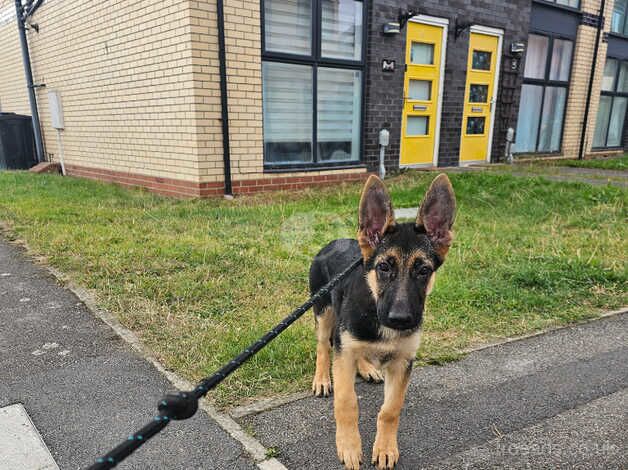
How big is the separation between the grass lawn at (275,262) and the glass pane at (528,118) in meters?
6.20

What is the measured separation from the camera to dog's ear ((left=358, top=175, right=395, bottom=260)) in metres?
2.29

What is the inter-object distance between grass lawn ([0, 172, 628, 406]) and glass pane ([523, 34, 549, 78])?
6706mm

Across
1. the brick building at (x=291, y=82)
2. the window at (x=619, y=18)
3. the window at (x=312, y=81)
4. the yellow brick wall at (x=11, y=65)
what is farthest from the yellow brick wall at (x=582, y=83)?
the yellow brick wall at (x=11, y=65)

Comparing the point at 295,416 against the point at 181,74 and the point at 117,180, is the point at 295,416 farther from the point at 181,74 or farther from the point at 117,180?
the point at 117,180

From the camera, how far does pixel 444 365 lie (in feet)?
10.7

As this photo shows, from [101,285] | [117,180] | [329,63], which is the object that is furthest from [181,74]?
[101,285]

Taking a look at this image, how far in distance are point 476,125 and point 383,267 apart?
12046mm

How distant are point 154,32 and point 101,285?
5.85m

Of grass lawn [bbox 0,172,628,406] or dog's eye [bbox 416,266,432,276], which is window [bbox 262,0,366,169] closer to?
grass lawn [bbox 0,172,628,406]

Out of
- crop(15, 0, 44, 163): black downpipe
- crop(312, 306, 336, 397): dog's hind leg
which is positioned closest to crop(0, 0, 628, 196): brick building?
crop(15, 0, 44, 163): black downpipe

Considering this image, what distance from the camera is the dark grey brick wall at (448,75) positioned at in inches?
404

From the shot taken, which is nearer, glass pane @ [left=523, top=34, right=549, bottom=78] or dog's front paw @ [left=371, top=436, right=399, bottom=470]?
dog's front paw @ [left=371, top=436, right=399, bottom=470]

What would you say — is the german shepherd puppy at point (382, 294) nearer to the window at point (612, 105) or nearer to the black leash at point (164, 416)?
the black leash at point (164, 416)

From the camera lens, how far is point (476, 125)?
1302 centimetres
